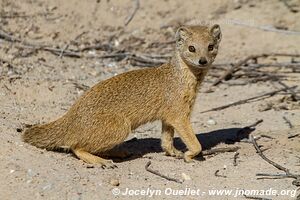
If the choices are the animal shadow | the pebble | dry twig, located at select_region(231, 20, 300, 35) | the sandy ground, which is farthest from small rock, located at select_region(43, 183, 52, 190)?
dry twig, located at select_region(231, 20, 300, 35)

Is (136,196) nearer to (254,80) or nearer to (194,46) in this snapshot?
Result: (194,46)

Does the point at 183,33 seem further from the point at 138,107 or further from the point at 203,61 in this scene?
the point at 138,107

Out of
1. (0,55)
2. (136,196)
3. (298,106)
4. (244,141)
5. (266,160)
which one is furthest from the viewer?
(0,55)

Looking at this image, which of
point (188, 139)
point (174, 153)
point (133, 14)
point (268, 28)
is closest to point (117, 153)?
point (174, 153)

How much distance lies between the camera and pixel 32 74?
7.28 meters

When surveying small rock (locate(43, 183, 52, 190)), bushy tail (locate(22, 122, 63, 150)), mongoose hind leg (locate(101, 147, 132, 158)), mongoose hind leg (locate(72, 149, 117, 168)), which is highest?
bushy tail (locate(22, 122, 63, 150))

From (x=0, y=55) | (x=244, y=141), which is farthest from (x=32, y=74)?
(x=244, y=141)

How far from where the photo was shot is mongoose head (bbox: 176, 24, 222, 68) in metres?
5.51

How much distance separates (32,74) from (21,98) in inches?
28.5

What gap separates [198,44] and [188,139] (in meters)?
0.81

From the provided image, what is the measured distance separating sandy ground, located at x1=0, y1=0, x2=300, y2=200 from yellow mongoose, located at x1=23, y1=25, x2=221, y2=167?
0.44 ft

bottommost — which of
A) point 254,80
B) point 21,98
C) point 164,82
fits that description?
point 254,80

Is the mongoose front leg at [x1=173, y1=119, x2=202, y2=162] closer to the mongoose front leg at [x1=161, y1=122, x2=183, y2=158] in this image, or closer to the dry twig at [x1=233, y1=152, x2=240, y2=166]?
the mongoose front leg at [x1=161, y1=122, x2=183, y2=158]

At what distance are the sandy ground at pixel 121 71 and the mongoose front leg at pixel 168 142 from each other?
12cm
